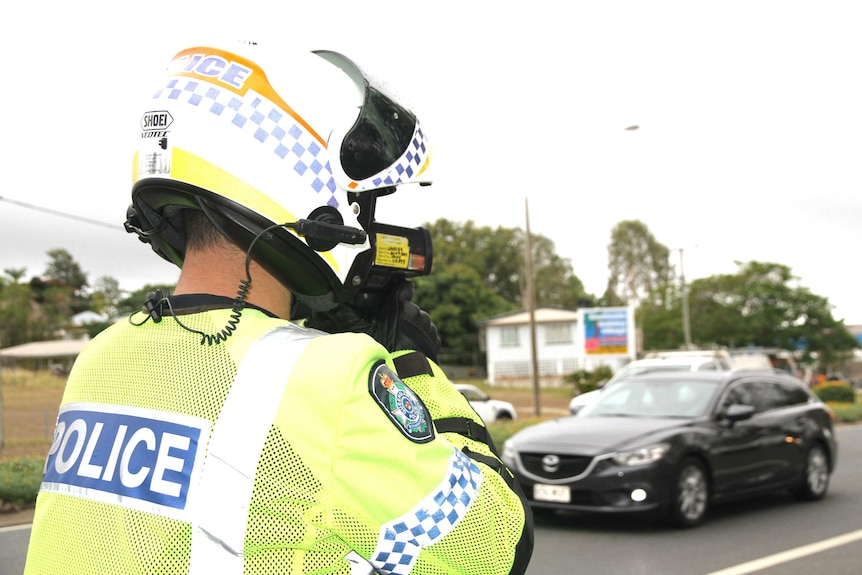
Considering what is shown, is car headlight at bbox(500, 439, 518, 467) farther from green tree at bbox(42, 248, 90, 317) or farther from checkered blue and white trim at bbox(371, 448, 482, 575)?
green tree at bbox(42, 248, 90, 317)

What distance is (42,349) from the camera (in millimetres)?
54156

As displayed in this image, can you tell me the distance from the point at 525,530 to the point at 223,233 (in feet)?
2.42

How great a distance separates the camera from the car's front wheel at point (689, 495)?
27.2 ft

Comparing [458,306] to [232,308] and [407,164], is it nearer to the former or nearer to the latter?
[407,164]

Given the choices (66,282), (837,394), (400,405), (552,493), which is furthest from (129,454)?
(66,282)

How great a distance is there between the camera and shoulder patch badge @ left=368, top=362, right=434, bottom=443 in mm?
1395

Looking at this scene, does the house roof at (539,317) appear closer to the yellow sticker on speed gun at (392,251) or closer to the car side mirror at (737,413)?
the car side mirror at (737,413)

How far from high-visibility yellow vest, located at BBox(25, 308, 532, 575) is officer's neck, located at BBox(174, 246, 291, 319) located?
87 millimetres

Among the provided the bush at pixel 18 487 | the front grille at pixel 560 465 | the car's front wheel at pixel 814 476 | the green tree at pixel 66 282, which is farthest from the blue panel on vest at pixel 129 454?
the green tree at pixel 66 282

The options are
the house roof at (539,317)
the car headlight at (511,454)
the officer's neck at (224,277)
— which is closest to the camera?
the officer's neck at (224,277)

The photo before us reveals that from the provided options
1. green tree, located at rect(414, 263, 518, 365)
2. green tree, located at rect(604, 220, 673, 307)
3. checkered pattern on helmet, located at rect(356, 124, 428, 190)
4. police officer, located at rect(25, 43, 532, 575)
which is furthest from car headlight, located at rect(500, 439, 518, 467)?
green tree, located at rect(604, 220, 673, 307)

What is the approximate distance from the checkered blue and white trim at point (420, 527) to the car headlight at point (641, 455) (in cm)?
711

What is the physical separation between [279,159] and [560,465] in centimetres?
720

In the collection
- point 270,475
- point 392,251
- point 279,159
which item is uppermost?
point 279,159
